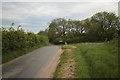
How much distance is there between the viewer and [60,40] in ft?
246

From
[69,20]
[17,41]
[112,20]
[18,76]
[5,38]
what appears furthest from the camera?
[69,20]

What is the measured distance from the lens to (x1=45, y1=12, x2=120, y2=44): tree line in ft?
222

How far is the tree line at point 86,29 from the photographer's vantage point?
6762 cm

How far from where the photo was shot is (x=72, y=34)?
79500mm

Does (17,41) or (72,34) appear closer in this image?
(17,41)

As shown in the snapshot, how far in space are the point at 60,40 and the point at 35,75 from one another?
62630 millimetres

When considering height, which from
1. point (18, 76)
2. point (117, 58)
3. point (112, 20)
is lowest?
point (18, 76)

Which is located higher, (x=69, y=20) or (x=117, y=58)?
(x=69, y=20)

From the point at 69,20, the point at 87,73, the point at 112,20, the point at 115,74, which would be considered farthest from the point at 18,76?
the point at 69,20

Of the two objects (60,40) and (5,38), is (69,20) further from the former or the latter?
(5,38)

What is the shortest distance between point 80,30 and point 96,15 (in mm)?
12370

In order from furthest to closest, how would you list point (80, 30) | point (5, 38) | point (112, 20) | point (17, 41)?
point (80, 30), point (112, 20), point (17, 41), point (5, 38)

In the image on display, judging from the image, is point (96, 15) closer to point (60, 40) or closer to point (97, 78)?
point (60, 40)

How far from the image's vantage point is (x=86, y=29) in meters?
76.5
